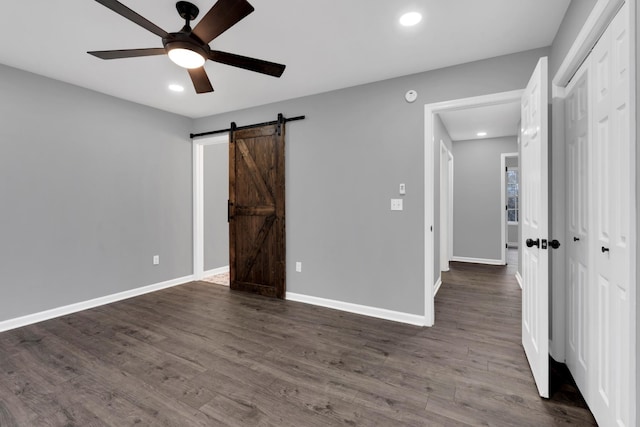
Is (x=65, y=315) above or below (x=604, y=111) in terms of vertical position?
below

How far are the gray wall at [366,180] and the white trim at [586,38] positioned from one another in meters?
0.50

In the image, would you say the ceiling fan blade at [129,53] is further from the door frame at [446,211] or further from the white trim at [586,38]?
the door frame at [446,211]

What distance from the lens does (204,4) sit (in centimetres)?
192

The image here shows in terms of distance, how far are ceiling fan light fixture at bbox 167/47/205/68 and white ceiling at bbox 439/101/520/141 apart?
2927 millimetres

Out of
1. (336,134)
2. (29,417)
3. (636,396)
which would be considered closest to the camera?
(636,396)

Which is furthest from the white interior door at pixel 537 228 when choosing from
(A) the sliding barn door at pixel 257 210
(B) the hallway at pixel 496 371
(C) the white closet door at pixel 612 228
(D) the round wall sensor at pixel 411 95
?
(A) the sliding barn door at pixel 257 210

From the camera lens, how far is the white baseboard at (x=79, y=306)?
288cm

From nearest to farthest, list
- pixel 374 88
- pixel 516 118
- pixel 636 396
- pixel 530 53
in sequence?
pixel 636 396 < pixel 530 53 < pixel 374 88 < pixel 516 118

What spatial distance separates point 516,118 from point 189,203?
17.1ft

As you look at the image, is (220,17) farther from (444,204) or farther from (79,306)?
(444,204)


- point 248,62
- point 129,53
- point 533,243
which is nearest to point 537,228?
point 533,243

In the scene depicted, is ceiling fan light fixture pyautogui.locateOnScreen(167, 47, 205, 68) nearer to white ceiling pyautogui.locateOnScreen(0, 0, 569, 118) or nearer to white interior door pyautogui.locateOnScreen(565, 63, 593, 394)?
white ceiling pyautogui.locateOnScreen(0, 0, 569, 118)

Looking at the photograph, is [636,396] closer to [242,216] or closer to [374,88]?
[374,88]

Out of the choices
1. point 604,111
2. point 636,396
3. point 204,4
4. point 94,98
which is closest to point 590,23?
point 604,111
